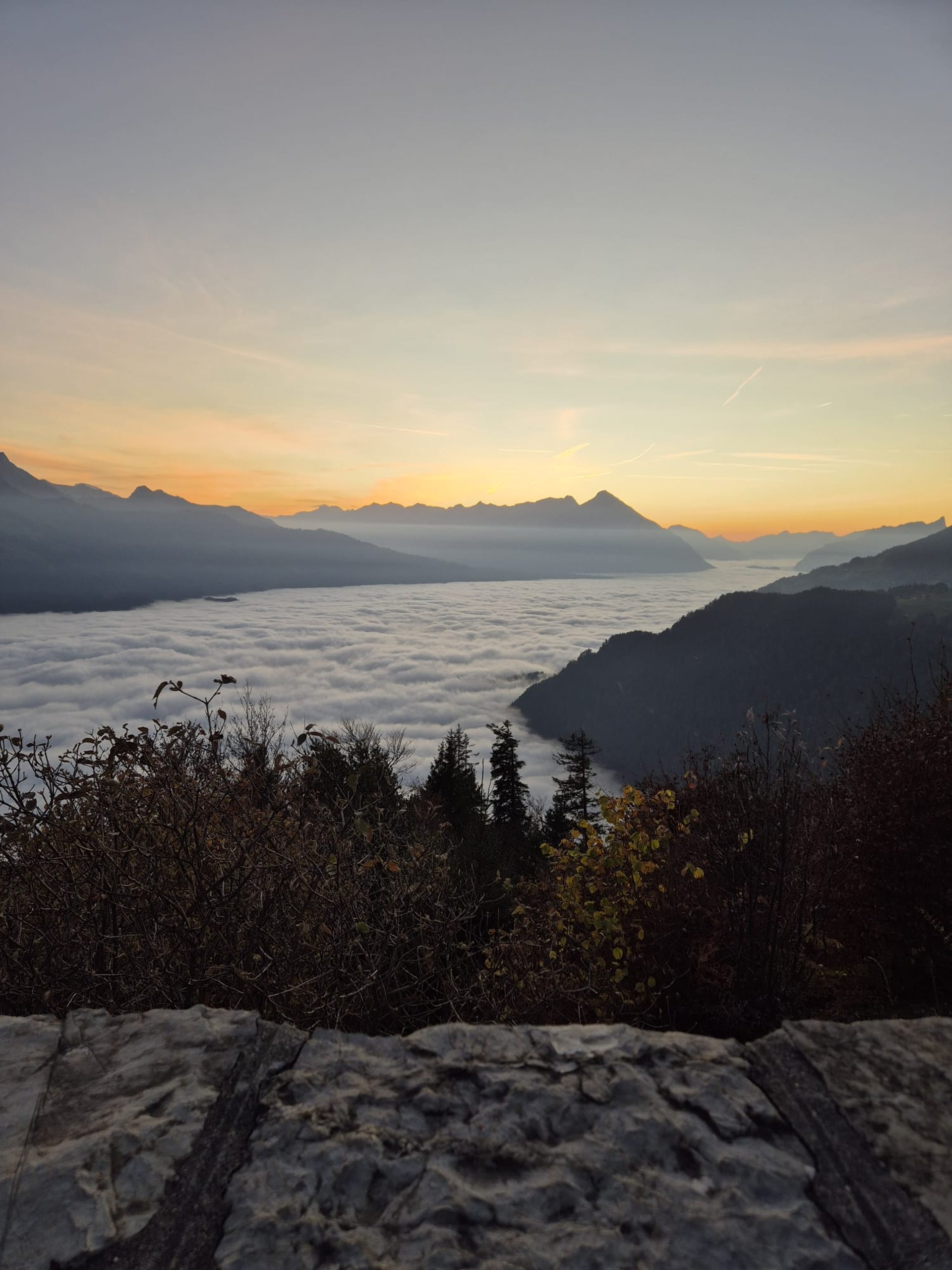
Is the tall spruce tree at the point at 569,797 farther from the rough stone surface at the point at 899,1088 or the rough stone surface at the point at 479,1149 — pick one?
the rough stone surface at the point at 479,1149

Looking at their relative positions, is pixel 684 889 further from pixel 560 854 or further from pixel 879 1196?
pixel 879 1196

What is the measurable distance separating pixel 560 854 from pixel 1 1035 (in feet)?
18.6

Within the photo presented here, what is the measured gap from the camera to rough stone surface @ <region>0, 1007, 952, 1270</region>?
3.99 ft

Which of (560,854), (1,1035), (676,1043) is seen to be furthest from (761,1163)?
(560,854)

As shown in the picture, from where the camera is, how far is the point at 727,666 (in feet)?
484

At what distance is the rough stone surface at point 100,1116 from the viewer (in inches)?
51.1

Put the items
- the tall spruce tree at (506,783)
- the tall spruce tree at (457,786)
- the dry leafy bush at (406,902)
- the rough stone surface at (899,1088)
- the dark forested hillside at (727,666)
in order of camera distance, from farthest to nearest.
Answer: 1. the dark forested hillside at (727,666)
2. the tall spruce tree at (506,783)
3. the tall spruce tree at (457,786)
4. the dry leafy bush at (406,902)
5. the rough stone surface at (899,1088)

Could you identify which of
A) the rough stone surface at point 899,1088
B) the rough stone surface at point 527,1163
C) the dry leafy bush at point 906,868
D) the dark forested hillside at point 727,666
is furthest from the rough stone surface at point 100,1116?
the dark forested hillside at point 727,666

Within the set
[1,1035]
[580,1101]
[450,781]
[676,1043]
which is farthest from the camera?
[450,781]

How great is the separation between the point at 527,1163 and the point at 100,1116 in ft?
3.59

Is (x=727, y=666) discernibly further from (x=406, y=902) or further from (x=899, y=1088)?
(x=899, y=1088)

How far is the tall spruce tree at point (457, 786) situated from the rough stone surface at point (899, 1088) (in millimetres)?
28402

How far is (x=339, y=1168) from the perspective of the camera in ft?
Result: 4.55

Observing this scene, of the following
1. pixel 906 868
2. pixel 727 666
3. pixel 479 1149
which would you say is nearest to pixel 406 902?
pixel 906 868
